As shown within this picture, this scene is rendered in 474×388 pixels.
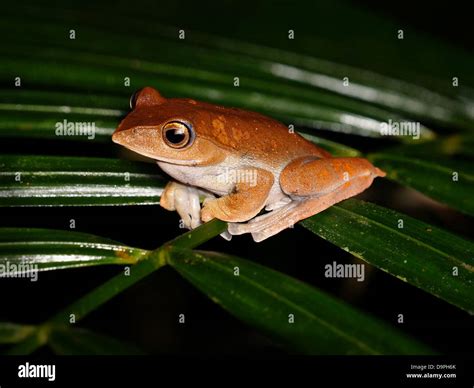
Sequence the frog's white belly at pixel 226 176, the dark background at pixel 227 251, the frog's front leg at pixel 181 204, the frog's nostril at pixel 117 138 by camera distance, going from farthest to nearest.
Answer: the dark background at pixel 227 251, the frog's white belly at pixel 226 176, the frog's front leg at pixel 181 204, the frog's nostril at pixel 117 138

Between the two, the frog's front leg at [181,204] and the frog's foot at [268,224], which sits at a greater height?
the frog's front leg at [181,204]

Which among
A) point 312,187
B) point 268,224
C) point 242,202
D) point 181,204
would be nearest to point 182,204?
point 181,204

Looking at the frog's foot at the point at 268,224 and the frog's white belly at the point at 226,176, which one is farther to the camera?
the frog's white belly at the point at 226,176

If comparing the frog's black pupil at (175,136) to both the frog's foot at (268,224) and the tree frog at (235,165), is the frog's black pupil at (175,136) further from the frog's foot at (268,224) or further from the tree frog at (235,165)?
the frog's foot at (268,224)

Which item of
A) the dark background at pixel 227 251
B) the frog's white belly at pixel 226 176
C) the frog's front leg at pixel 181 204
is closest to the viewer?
the frog's front leg at pixel 181 204

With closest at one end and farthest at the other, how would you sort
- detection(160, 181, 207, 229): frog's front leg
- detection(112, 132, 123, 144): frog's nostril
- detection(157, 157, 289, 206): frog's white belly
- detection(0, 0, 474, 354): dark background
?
detection(112, 132, 123, 144): frog's nostril → detection(160, 181, 207, 229): frog's front leg → detection(157, 157, 289, 206): frog's white belly → detection(0, 0, 474, 354): dark background

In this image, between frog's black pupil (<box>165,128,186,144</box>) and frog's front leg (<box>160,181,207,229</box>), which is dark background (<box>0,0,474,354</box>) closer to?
frog's front leg (<box>160,181,207,229</box>)

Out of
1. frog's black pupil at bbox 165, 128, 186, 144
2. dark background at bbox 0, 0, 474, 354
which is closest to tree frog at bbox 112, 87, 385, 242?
frog's black pupil at bbox 165, 128, 186, 144

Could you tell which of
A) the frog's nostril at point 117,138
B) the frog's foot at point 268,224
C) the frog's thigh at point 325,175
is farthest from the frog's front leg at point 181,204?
the frog's thigh at point 325,175
